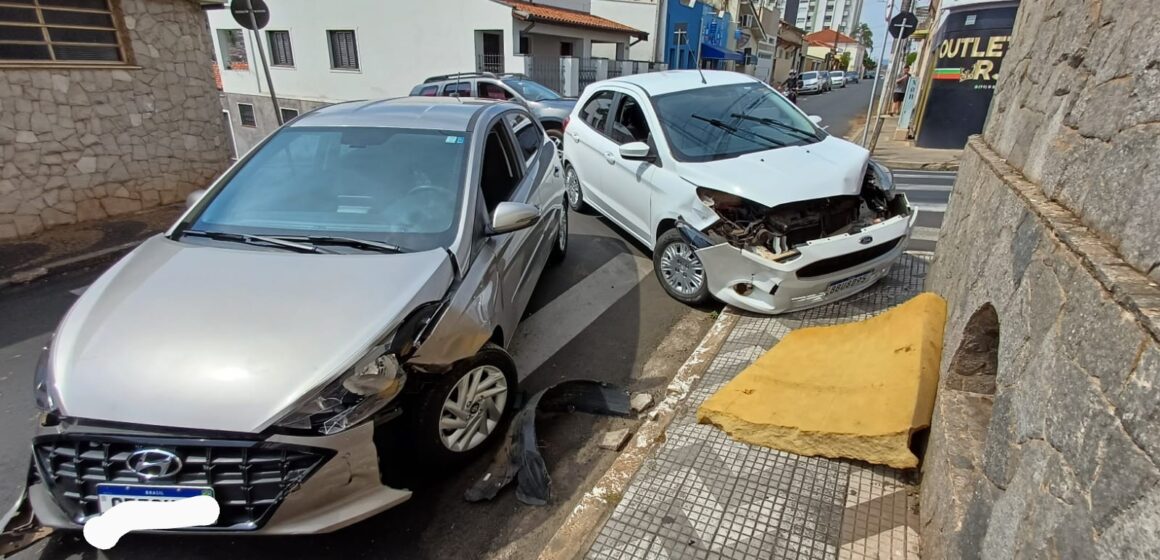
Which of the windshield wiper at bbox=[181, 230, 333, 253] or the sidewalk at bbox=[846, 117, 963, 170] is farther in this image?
the sidewalk at bbox=[846, 117, 963, 170]

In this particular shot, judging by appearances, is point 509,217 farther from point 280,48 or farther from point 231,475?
point 280,48

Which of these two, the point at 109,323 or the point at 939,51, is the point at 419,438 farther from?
the point at 939,51

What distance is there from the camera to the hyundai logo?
211 cm

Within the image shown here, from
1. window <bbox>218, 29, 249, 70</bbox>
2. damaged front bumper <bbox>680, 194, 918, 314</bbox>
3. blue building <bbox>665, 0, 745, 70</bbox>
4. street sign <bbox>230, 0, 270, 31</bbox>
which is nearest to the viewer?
damaged front bumper <bbox>680, 194, 918, 314</bbox>

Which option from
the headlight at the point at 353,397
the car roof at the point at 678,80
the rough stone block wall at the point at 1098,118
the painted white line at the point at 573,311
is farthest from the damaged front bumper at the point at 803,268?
the headlight at the point at 353,397

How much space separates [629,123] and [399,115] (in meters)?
2.60

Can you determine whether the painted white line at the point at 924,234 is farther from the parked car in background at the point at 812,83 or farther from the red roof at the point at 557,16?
the parked car in background at the point at 812,83

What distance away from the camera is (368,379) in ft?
7.75

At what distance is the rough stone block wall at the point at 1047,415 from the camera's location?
47.8 inches

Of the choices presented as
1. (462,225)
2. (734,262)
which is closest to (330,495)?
(462,225)

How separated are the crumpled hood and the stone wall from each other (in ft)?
23.4

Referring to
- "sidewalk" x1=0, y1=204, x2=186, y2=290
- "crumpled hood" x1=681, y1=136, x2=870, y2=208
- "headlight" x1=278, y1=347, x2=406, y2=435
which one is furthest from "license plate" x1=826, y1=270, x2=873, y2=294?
"sidewalk" x1=0, y1=204, x2=186, y2=290

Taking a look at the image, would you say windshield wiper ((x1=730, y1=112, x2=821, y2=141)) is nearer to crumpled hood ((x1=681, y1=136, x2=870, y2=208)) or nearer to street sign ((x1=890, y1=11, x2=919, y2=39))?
crumpled hood ((x1=681, y1=136, x2=870, y2=208))

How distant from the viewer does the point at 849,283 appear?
4.52m
